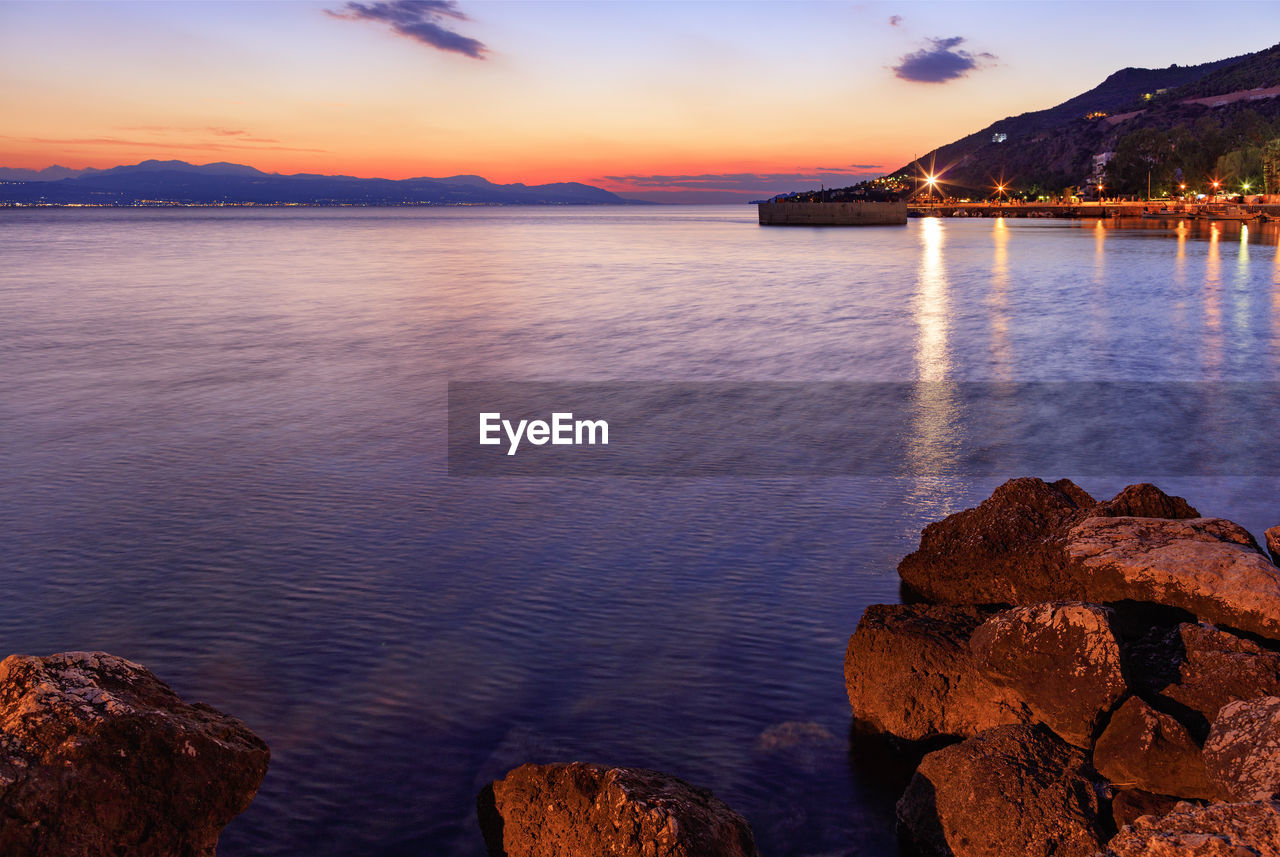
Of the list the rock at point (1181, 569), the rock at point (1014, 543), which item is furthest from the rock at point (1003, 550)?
the rock at point (1181, 569)

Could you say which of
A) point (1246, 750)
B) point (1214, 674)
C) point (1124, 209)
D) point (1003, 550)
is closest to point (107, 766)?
point (1246, 750)

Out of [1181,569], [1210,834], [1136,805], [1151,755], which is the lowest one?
[1136,805]

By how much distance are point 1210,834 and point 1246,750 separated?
3.39 feet

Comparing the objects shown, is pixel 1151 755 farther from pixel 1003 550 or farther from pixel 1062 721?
pixel 1003 550

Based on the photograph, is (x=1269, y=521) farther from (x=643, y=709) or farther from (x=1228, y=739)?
(x=643, y=709)

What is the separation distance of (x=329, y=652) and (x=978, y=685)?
17.0 feet

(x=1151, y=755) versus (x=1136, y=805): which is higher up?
(x=1151, y=755)

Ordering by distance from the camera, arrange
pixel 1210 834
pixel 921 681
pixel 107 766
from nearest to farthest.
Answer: pixel 1210 834 < pixel 107 766 < pixel 921 681

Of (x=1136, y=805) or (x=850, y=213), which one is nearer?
(x=1136, y=805)

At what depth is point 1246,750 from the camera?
5.21 m

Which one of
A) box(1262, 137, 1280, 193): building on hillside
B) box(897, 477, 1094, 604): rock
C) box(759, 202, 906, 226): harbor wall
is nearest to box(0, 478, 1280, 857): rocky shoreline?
box(897, 477, 1094, 604): rock

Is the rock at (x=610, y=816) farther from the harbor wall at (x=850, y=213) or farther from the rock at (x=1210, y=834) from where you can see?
the harbor wall at (x=850, y=213)

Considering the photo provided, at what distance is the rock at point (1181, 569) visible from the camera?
6.97 metres

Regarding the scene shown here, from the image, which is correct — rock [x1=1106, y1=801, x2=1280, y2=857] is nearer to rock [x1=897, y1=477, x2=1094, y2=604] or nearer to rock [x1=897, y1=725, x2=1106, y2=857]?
rock [x1=897, y1=725, x2=1106, y2=857]
